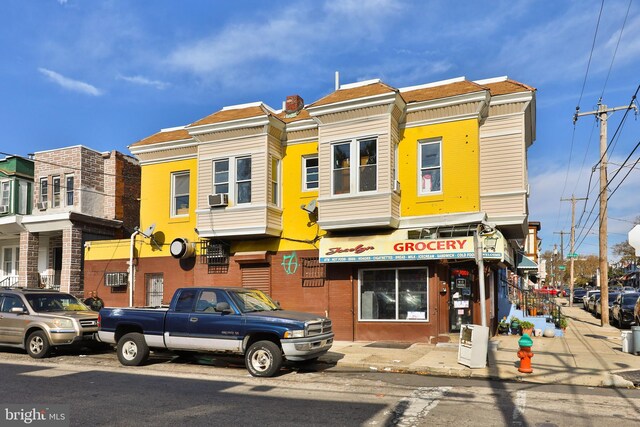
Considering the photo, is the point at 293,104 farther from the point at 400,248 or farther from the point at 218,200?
the point at 400,248

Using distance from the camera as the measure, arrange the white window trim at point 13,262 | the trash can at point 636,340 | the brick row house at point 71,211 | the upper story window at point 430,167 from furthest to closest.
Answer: the white window trim at point 13,262
the brick row house at point 71,211
the upper story window at point 430,167
the trash can at point 636,340

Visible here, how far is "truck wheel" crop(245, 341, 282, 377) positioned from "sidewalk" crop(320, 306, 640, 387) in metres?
2.25

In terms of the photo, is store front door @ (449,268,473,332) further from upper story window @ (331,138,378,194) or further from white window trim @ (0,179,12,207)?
white window trim @ (0,179,12,207)

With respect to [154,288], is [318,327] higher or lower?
lower

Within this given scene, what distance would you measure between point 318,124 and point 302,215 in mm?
3027

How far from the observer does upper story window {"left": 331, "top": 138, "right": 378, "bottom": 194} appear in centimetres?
1528

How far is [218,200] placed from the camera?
16.9 m

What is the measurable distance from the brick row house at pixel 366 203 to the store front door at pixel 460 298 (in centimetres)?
4

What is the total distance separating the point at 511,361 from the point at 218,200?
33.3 ft

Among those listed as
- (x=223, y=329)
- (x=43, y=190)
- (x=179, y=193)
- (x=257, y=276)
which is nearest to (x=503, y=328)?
(x=257, y=276)

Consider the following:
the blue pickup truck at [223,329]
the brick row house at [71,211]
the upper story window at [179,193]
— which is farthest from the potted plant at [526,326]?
the brick row house at [71,211]

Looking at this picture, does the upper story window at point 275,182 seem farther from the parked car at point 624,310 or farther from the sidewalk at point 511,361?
the parked car at point 624,310

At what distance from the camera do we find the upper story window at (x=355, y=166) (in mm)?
15281

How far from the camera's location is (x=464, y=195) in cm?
1453
